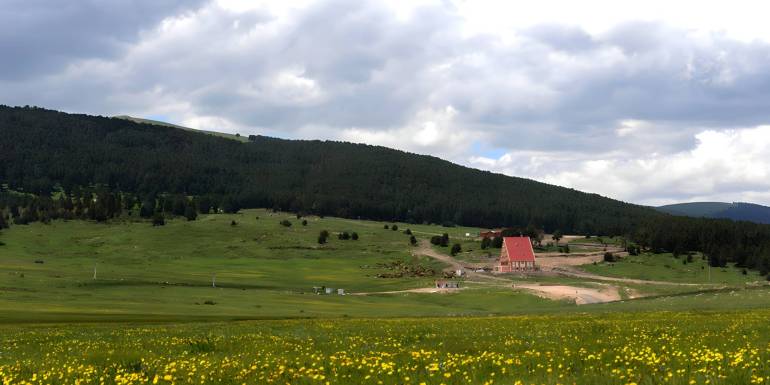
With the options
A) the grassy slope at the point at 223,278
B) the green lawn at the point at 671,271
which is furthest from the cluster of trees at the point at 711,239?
the grassy slope at the point at 223,278

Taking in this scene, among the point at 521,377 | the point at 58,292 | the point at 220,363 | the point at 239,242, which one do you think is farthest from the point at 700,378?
the point at 239,242

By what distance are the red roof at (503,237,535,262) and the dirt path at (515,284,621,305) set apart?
129 ft

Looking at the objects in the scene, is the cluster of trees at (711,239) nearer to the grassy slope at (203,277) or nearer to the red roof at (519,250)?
the red roof at (519,250)

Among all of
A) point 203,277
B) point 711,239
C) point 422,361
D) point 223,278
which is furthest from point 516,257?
point 422,361

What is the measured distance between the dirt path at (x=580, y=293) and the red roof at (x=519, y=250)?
39.3 metres

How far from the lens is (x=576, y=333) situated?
2195 cm

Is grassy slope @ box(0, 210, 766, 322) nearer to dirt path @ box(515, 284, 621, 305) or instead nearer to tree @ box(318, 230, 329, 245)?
tree @ box(318, 230, 329, 245)

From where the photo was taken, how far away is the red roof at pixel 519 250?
14349 centimetres

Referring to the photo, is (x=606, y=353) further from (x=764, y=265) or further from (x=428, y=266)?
(x=764, y=265)

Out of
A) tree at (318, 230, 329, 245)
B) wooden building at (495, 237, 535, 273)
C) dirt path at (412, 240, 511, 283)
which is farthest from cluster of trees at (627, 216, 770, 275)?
tree at (318, 230, 329, 245)

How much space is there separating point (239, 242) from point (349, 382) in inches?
7068

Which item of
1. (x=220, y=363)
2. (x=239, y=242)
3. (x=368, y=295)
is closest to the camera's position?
(x=220, y=363)

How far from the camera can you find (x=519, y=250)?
5709 inches

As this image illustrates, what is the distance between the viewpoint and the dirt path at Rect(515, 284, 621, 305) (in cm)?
8901
